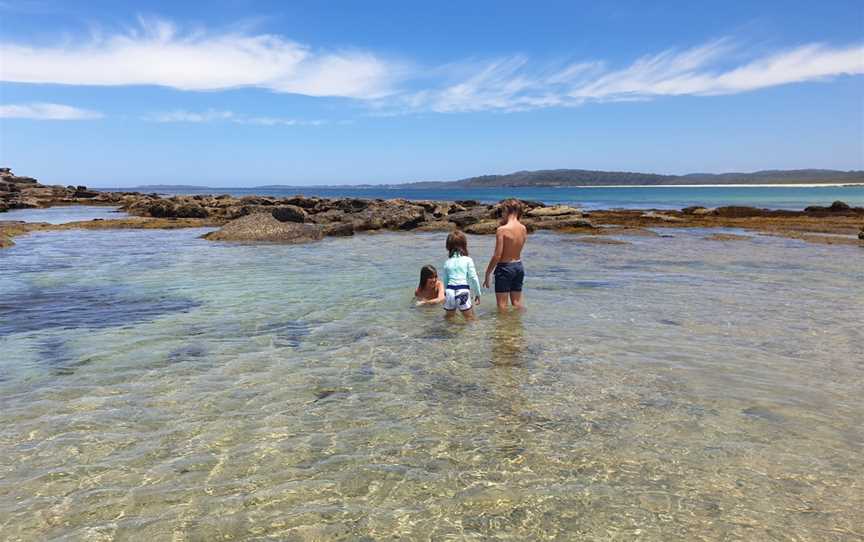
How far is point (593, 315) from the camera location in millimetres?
10477

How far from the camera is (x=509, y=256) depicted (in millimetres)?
10141

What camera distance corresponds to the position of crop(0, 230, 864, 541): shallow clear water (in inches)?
155

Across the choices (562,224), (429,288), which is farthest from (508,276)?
(562,224)

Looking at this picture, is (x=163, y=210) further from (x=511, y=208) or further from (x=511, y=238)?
(x=511, y=238)

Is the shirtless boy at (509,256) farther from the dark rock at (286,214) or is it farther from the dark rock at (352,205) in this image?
the dark rock at (352,205)

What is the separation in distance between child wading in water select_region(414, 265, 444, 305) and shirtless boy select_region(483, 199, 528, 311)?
134 cm

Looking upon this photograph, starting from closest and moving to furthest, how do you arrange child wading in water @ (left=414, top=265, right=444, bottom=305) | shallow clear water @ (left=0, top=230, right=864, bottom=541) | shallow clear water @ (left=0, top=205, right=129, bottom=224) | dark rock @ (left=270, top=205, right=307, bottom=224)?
shallow clear water @ (left=0, top=230, right=864, bottom=541)
child wading in water @ (left=414, top=265, right=444, bottom=305)
dark rock @ (left=270, top=205, right=307, bottom=224)
shallow clear water @ (left=0, top=205, right=129, bottom=224)

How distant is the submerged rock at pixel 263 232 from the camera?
24500mm

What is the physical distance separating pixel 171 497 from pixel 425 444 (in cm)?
213

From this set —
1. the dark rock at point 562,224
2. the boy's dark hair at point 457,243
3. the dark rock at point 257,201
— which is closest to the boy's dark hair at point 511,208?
the boy's dark hair at point 457,243

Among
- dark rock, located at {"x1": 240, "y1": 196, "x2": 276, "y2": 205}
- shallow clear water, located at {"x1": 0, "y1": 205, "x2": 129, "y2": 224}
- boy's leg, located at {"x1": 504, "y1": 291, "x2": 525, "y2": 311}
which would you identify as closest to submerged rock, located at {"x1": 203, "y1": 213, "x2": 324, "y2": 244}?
boy's leg, located at {"x1": 504, "y1": 291, "x2": 525, "y2": 311}

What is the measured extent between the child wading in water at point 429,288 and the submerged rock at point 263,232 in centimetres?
1470

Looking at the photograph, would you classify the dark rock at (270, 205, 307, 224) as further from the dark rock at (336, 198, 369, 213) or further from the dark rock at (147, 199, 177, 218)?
the dark rock at (336, 198, 369, 213)

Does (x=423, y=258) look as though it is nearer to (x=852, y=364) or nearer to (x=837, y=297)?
(x=837, y=297)
